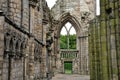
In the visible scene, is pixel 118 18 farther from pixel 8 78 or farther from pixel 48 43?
pixel 48 43

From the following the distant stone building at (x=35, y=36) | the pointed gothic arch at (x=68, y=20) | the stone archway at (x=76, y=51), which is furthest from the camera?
the pointed gothic arch at (x=68, y=20)

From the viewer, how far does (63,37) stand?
4581 cm

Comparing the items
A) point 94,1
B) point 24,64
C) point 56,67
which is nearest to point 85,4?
point 94,1

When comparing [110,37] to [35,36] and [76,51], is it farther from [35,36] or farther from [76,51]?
[76,51]

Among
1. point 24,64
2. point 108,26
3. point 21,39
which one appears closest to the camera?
point 108,26

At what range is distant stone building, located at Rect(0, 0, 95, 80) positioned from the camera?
7.77 metres

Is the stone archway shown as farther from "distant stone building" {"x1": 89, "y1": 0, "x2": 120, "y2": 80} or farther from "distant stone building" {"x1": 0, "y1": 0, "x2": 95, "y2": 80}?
"distant stone building" {"x1": 89, "y1": 0, "x2": 120, "y2": 80}

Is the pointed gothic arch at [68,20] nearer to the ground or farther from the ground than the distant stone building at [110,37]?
farther from the ground

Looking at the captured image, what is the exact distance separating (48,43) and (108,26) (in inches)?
429

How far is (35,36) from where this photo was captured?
13930 millimetres

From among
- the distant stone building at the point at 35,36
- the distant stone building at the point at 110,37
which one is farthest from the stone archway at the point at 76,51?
the distant stone building at the point at 110,37

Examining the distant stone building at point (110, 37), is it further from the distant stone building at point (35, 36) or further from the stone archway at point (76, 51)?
the stone archway at point (76, 51)

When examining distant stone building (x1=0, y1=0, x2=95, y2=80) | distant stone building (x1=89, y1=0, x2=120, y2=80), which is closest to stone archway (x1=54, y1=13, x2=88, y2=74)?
distant stone building (x1=0, y1=0, x2=95, y2=80)

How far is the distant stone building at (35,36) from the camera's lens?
7766 mm
